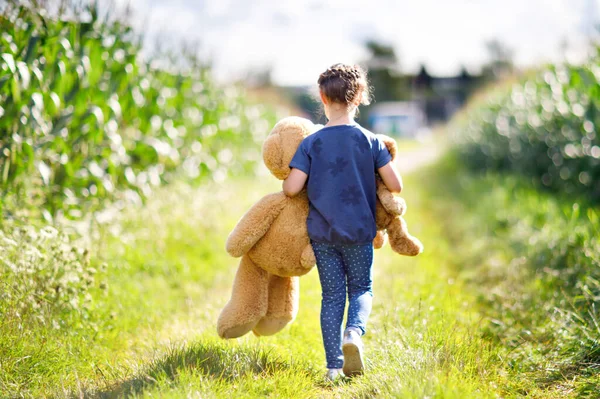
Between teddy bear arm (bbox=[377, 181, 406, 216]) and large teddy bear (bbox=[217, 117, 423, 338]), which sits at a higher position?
teddy bear arm (bbox=[377, 181, 406, 216])

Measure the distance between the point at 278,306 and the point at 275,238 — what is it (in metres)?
0.44

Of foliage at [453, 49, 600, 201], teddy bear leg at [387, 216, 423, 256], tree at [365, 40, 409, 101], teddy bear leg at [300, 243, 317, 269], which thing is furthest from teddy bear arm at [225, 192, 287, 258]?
tree at [365, 40, 409, 101]

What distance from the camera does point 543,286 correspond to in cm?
491

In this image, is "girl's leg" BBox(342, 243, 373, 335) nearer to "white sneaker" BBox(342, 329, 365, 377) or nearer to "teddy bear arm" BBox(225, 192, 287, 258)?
"white sneaker" BBox(342, 329, 365, 377)

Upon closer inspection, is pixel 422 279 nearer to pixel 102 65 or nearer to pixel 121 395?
pixel 121 395

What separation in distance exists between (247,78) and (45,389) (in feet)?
36.8

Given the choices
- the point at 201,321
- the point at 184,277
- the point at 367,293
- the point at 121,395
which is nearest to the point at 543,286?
the point at 367,293

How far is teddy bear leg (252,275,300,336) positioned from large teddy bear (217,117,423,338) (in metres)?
0.01

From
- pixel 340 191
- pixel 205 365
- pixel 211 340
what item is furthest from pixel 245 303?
pixel 340 191

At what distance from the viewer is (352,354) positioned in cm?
316

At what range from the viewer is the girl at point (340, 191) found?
3400mm

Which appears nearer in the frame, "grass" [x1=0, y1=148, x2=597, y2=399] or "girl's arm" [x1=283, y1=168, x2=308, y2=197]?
"grass" [x1=0, y1=148, x2=597, y2=399]

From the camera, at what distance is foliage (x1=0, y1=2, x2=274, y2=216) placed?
15.6ft

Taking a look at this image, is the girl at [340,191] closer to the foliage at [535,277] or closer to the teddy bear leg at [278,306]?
the teddy bear leg at [278,306]
